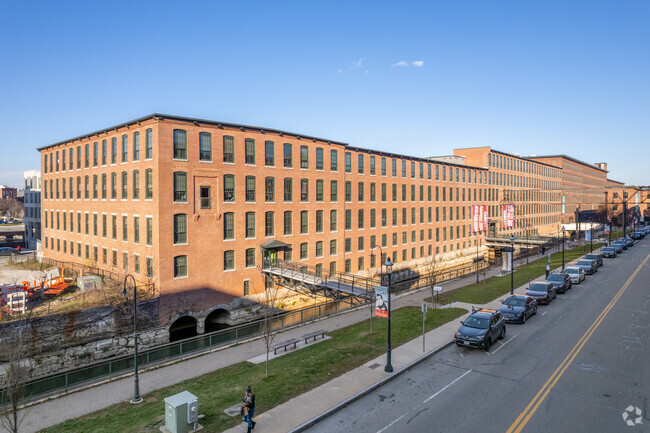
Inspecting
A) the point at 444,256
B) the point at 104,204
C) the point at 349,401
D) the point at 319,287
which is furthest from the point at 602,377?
the point at 444,256

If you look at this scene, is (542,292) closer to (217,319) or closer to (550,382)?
(550,382)

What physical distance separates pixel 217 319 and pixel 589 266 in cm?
4242

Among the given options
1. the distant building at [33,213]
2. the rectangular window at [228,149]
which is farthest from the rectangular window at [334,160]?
the distant building at [33,213]

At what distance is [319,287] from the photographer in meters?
36.9

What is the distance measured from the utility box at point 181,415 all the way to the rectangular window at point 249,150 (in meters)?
26.9

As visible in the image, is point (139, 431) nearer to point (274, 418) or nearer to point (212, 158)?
point (274, 418)

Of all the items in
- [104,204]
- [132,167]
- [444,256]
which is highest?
[132,167]

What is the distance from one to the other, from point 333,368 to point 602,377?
11.9 m

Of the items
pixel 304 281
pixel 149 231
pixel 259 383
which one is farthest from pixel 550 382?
pixel 149 231

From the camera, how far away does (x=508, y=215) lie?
79.0 metres

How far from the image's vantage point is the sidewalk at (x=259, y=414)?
1432cm

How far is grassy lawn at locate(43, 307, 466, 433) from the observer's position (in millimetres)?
14234

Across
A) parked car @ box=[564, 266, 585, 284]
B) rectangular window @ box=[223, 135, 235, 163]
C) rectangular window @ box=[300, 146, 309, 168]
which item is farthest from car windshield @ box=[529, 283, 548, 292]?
rectangular window @ box=[223, 135, 235, 163]

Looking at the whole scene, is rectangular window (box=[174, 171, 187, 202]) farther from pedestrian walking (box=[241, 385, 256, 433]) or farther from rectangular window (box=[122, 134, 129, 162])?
pedestrian walking (box=[241, 385, 256, 433])
